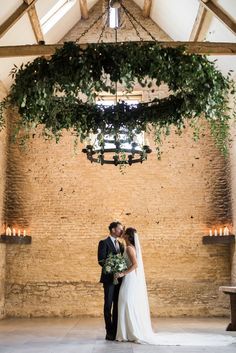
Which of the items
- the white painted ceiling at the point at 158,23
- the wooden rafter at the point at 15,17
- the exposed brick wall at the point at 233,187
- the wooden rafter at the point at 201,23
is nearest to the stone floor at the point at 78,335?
the exposed brick wall at the point at 233,187

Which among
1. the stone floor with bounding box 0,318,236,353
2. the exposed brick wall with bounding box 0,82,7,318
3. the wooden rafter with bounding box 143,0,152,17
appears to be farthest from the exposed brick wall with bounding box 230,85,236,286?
the exposed brick wall with bounding box 0,82,7,318

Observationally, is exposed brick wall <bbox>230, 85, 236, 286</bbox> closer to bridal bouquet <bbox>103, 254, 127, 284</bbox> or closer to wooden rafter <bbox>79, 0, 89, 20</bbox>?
wooden rafter <bbox>79, 0, 89, 20</bbox>

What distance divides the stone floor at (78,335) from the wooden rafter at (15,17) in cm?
508

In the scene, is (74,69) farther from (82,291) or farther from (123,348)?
(82,291)

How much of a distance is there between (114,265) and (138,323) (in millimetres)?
800

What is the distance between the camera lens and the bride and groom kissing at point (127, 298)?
233 inches

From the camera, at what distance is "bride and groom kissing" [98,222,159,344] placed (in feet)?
19.5

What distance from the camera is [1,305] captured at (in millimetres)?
9359

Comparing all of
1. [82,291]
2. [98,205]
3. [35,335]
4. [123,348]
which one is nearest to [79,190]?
[98,205]

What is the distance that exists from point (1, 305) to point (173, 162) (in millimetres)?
4673

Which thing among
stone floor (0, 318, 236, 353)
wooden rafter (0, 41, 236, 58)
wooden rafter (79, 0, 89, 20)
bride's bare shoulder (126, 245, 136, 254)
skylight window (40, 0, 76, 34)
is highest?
wooden rafter (79, 0, 89, 20)

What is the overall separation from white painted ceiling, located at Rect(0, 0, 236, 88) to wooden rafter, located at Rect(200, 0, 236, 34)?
0.39ft

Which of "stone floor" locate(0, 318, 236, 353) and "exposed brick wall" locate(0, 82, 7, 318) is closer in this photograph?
"stone floor" locate(0, 318, 236, 353)

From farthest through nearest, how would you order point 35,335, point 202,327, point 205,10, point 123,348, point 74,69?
point 205,10 < point 202,327 < point 35,335 < point 123,348 < point 74,69
